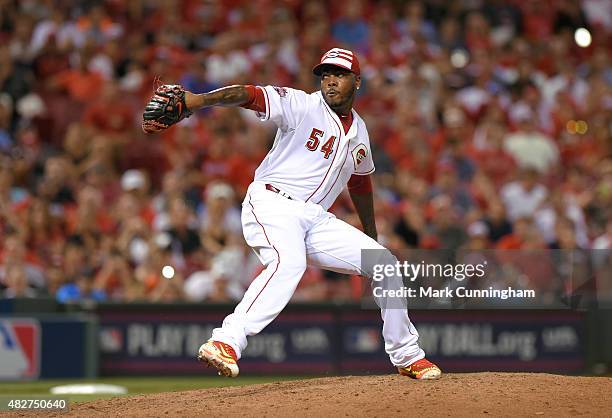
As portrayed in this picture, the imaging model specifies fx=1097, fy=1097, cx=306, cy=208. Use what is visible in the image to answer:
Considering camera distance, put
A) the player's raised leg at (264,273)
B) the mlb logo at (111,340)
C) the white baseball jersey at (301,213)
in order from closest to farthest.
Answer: the player's raised leg at (264,273) → the white baseball jersey at (301,213) → the mlb logo at (111,340)

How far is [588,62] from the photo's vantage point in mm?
15883

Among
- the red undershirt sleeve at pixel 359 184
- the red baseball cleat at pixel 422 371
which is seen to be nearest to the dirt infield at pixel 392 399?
the red baseball cleat at pixel 422 371

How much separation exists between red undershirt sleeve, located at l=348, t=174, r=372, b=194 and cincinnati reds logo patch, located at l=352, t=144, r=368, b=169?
273 millimetres

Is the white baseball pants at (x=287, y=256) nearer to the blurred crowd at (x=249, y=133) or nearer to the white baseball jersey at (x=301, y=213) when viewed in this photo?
the white baseball jersey at (x=301, y=213)

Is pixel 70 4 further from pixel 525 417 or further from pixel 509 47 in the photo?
pixel 525 417

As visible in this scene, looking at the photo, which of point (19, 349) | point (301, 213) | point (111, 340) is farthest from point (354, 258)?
point (19, 349)

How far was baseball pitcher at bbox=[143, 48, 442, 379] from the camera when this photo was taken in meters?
6.55

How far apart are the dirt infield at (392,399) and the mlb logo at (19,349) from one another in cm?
375

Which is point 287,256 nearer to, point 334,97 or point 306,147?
point 306,147

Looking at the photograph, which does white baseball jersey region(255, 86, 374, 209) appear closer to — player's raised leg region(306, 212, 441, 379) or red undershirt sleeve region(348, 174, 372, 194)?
player's raised leg region(306, 212, 441, 379)

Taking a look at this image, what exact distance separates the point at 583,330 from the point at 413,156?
3.24 meters

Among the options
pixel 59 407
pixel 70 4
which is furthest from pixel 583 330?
pixel 70 4

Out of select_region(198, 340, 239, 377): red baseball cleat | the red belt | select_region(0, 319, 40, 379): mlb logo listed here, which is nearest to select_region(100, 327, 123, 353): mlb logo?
select_region(0, 319, 40, 379): mlb logo

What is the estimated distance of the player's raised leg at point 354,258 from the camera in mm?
6852
